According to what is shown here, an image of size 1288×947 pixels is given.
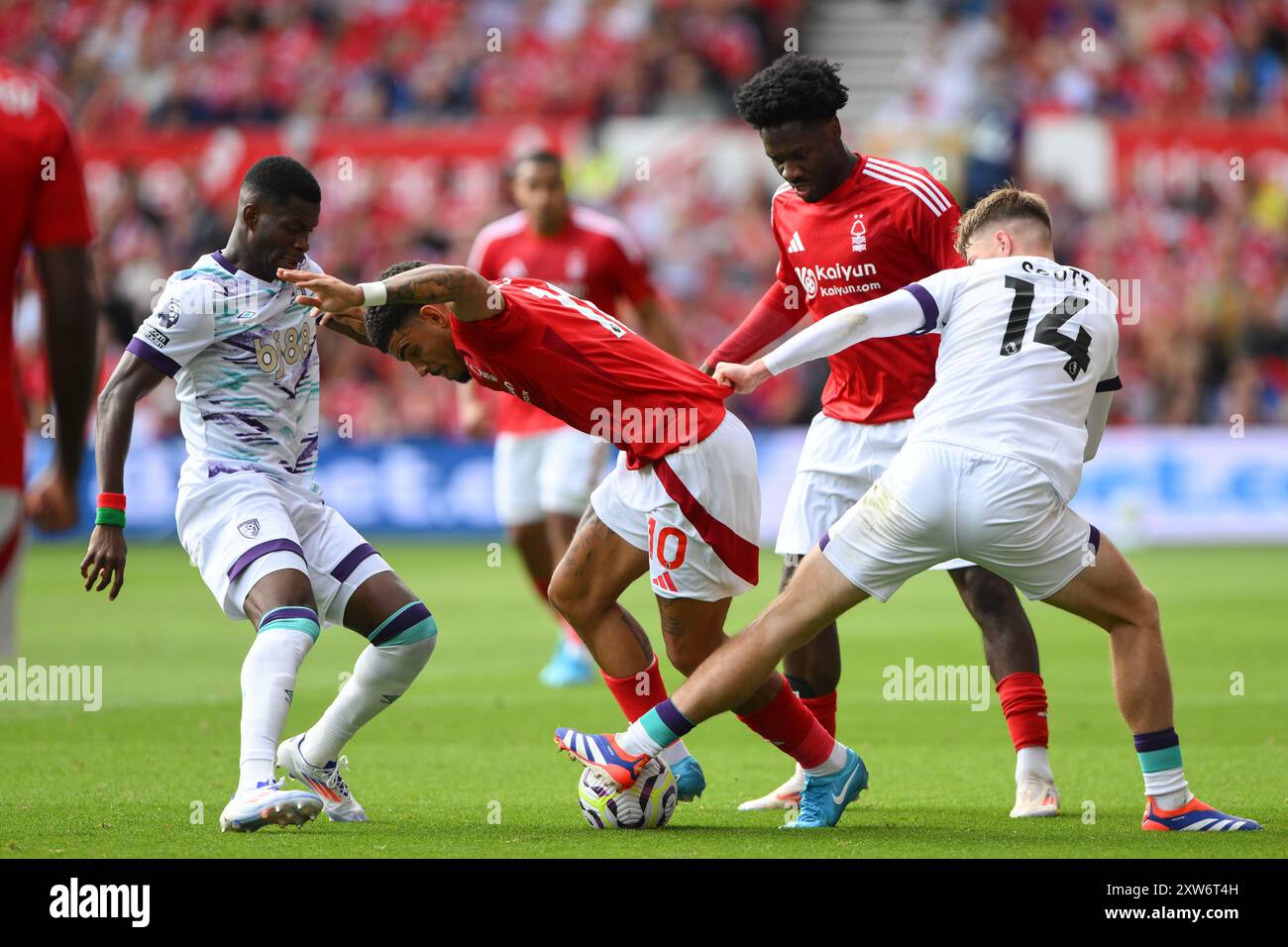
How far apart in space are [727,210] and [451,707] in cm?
1481

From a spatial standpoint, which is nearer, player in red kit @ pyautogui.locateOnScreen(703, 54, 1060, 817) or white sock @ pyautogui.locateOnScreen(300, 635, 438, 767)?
white sock @ pyautogui.locateOnScreen(300, 635, 438, 767)

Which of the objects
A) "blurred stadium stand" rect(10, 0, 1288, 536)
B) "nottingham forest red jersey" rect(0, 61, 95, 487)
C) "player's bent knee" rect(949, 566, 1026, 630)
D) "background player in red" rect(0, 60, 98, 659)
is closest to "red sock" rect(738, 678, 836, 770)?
"player's bent knee" rect(949, 566, 1026, 630)

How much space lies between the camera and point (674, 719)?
5605 millimetres

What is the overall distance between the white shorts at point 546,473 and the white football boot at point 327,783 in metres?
4.44

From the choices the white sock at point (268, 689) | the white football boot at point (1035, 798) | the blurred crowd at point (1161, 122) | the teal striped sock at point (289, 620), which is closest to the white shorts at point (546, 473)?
the white football boot at point (1035, 798)

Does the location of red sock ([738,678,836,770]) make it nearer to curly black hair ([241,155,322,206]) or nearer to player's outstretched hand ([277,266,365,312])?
player's outstretched hand ([277,266,365,312])

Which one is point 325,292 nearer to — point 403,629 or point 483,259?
point 403,629

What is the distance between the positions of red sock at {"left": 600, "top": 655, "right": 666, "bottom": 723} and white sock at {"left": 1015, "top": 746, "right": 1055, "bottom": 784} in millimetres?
1335

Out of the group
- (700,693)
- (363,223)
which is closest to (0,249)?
(700,693)

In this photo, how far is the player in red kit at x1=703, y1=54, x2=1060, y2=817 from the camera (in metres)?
6.40

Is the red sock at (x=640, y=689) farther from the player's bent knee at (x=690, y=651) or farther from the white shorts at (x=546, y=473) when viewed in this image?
the white shorts at (x=546, y=473)

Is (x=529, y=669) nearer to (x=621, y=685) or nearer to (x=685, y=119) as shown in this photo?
(x=621, y=685)

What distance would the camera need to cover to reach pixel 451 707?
9414 mm

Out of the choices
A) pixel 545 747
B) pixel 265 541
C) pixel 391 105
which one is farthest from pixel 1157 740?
pixel 391 105
